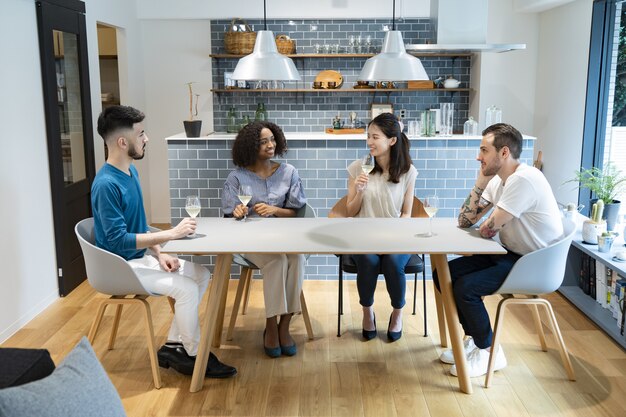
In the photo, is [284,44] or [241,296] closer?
[241,296]

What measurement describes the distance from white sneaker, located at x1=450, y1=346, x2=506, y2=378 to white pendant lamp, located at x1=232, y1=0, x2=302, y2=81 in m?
1.77

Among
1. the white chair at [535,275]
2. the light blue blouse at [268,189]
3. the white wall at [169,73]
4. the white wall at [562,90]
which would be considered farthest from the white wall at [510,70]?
the white chair at [535,275]

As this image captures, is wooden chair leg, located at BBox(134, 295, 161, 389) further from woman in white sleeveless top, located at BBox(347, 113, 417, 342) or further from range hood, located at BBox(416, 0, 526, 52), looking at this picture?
range hood, located at BBox(416, 0, 526, 52)

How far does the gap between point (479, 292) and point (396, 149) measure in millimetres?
1061

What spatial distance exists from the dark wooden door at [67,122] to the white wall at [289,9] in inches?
79.3

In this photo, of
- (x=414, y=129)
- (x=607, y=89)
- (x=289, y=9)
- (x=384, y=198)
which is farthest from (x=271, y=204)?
(x=289, y=9)

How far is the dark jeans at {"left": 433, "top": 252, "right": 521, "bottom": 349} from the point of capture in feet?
10.8

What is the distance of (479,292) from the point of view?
329 cm

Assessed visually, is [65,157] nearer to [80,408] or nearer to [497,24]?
[80,408]

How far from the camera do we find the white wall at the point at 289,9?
704 centimetres

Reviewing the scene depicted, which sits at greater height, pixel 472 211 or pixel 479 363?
pixel 472 211

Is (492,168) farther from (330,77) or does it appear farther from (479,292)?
(330,77)

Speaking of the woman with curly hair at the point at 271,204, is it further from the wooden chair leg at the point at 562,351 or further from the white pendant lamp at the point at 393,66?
the wooden chair leg at the point at 562,351

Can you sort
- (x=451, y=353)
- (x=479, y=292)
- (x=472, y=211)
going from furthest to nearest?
(x=451, y=353) → (x=472, y=211) → (x=479, y=292)
